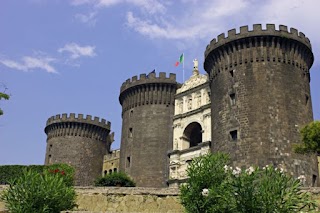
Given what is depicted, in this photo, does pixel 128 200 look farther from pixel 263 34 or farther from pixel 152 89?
pixel 152 89

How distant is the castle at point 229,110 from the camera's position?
31.2m

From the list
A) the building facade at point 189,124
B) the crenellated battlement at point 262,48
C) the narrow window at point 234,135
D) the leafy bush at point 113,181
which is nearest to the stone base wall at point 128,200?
the leafy bush at point 113,181

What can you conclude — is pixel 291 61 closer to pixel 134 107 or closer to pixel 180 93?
pixel 180 93

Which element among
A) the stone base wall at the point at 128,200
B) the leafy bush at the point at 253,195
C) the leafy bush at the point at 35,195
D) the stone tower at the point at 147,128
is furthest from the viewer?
the stone tower at the point at 147,128

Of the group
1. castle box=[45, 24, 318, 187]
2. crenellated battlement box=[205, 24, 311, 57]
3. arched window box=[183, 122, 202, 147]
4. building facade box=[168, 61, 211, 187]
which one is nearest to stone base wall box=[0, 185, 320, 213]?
castle box=[45, 24, 318, 187]

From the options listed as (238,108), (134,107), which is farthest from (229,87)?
(134,107)

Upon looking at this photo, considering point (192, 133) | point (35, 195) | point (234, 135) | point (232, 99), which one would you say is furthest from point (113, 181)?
point (35, 195)

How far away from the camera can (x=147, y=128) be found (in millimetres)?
42938

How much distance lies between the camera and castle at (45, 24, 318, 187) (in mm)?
31172

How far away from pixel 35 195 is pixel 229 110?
21.3 meters

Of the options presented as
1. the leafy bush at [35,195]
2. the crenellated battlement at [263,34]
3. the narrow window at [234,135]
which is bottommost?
the leafy bush at [35,195]

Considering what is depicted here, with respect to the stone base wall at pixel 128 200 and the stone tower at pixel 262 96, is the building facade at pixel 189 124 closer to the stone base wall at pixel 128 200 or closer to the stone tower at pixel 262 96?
the stone tower at pixel 262 96

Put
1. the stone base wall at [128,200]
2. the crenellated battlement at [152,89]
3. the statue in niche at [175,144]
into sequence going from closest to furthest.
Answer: the stone base wall at [128,200], the statue in niche at [175,144], the crenellated battlement at [152,89]

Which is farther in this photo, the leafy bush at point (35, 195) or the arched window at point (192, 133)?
the arched window at point (192, 133)
